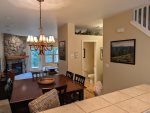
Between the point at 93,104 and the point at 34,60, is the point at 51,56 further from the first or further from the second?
the point at 93,104

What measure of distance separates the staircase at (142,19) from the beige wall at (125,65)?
88 millimetres

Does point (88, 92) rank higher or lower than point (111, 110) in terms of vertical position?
lower

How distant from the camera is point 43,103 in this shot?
4.50 feet

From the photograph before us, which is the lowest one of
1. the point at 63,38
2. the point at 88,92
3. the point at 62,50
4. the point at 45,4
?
the point at 88,92

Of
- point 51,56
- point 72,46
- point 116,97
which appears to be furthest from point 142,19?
point 51,56

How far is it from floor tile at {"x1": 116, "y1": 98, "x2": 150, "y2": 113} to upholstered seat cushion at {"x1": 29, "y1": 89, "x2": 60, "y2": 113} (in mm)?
701

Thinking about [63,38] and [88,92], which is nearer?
[88,92]

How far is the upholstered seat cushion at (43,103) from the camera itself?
134cm

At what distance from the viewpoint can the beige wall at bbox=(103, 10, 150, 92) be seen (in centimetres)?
273

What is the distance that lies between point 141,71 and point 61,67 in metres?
3.07

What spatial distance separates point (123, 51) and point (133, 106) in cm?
207

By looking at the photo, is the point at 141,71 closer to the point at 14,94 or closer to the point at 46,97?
the point at 46,97

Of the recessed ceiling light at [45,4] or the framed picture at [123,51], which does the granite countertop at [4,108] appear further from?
the framed picture at [123,51]

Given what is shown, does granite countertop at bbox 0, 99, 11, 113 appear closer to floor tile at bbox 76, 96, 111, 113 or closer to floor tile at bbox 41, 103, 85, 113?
floor tile at bbox 41, 103, 85, 113
